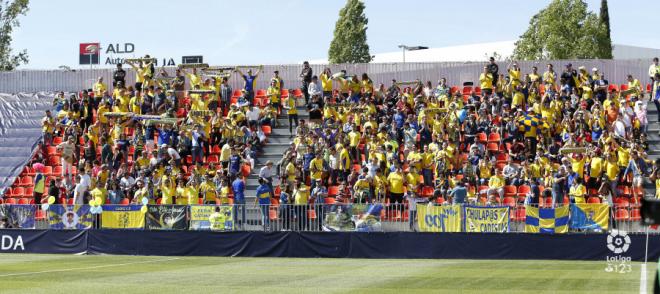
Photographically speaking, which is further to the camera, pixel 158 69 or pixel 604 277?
pixel 158 69

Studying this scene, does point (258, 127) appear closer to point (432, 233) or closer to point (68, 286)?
point (432, 233)

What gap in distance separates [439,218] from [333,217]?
10.8ft

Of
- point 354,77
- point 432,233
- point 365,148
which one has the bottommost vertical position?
point 432,233

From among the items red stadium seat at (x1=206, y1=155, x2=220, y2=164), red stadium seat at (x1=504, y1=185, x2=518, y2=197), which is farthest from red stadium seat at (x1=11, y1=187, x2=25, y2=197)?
red stadium seat at (x1=504, y1=185, x2=518, y2=197)

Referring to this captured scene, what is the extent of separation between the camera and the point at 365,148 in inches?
1383

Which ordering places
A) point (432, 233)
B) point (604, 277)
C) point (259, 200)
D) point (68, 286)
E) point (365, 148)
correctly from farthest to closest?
point (365, 148) < point (259, 200) < point (432, 233) < point (604, 277) < point (68, 286)

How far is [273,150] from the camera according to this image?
38.7m

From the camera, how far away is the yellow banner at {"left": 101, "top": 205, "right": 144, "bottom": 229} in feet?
104

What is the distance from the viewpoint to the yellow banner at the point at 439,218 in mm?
→ 28578

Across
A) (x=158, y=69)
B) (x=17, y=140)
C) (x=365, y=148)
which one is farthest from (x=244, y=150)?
(x=17, y=140)

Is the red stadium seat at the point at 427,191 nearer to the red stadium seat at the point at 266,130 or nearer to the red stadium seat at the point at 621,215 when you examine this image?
the red stadium seat at the point at 621,215

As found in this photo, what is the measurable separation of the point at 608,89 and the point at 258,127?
13726 mm

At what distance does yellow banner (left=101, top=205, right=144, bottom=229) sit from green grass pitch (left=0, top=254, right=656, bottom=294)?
3.02 meters

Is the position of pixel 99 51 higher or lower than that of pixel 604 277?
higher
